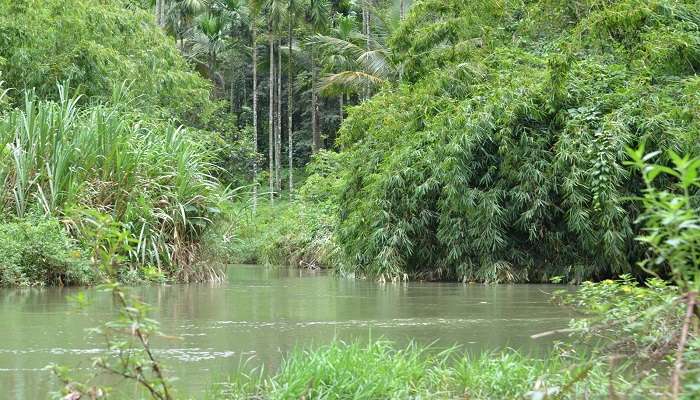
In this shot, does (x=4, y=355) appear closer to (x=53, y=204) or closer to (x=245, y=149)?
(x=53, y=204)

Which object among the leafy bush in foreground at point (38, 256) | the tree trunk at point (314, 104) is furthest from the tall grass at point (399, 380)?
the tree trunk at point (314, 104)

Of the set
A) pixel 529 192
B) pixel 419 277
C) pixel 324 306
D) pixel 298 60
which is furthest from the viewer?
pixel 298 60

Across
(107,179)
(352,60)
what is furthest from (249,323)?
(352,60)

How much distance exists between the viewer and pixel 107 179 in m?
12.6

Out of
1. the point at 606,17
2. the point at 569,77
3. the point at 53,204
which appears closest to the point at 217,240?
the point at 53,204

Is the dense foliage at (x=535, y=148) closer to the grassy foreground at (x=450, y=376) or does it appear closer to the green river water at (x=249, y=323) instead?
the green river water at (x=249, y=323)

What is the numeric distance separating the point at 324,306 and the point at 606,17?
7.68 metres

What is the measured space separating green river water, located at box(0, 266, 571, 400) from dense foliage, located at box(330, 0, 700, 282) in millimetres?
1662

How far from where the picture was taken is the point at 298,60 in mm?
41000

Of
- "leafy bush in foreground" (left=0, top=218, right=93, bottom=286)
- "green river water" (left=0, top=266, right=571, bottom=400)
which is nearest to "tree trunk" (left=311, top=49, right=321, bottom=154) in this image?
"green river water" (left=0, top=266, right=571, bottom=400)

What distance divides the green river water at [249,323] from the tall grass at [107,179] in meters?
1.13

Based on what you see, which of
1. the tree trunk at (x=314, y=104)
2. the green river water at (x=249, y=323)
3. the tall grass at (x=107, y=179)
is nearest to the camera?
the green river water at (x=249, y=323)

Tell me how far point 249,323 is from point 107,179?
5.99 metres

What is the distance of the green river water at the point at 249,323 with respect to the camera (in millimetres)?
5098
